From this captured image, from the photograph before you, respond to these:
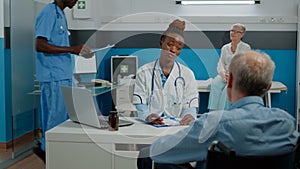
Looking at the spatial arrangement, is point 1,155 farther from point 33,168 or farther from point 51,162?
point 51,162

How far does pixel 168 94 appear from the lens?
244 centimetres

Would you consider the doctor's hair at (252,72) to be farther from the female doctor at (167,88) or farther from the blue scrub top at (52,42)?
the blue scrub top at (52,42)

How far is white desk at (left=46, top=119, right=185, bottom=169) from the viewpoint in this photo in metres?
1.92

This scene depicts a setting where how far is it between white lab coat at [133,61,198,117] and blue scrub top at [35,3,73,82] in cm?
71

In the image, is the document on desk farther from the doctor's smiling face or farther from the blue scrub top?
the blue scrub top

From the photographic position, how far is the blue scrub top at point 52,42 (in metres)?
2.86

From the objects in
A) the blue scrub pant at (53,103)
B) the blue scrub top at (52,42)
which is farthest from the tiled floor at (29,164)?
the blue scrub top at (52,42)

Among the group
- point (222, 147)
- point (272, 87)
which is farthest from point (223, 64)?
point (222, 147)

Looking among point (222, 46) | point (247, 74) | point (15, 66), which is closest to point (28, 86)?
point (15, 66)

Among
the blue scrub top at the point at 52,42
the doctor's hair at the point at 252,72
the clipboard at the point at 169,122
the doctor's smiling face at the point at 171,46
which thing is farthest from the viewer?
the blue scrub top at the point at 52,42

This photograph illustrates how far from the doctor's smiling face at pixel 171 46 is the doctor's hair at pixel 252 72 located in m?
0.98

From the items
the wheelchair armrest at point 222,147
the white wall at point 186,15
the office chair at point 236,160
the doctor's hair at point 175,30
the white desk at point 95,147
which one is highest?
the white wall at point 186,15

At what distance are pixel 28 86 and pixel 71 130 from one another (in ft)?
8.35

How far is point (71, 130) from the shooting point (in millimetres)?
2008
